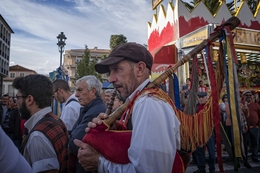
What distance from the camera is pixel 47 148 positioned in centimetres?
169

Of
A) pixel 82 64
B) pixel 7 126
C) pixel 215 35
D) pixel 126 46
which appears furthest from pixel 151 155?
pixel 82 64

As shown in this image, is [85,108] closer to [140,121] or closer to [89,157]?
[89,157]

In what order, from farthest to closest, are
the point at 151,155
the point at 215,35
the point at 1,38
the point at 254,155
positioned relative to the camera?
the point at 1,38, the point at 254,155, the point at 215,35, the point at 151,155

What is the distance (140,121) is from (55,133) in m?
0.94

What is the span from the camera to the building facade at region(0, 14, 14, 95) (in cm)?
4484

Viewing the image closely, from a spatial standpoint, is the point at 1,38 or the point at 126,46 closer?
the point at 126,46

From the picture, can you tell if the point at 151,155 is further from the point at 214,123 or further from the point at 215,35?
the point at 215,35

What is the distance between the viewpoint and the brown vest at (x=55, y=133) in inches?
68.2

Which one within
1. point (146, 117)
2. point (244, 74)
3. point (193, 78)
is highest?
point (244, 74)

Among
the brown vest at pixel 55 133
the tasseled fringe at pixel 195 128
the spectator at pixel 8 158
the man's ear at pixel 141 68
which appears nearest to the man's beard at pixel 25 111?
the brown vest at pixel 55 133

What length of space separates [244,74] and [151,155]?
556 inches

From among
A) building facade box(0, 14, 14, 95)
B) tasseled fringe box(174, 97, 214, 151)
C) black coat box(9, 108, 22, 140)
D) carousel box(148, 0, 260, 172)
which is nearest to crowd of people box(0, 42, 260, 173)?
tasseled fringe box(174, 97, 214, 151)

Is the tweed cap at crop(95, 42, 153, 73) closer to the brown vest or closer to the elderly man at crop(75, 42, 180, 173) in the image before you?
the elderly man at crop(75, 42, 180, 173)

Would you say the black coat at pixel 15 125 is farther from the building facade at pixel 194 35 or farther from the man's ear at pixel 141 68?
the building facade at pixel 194 35
